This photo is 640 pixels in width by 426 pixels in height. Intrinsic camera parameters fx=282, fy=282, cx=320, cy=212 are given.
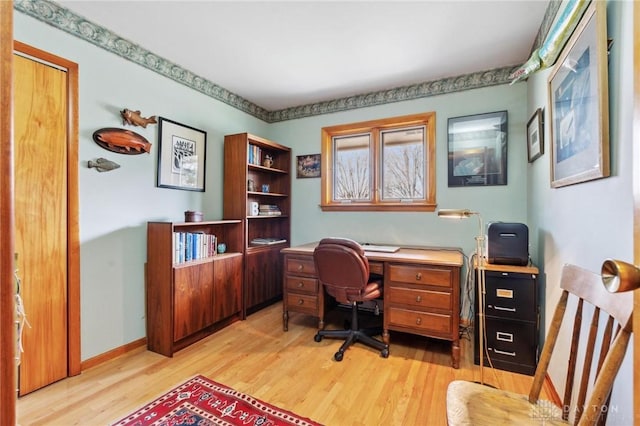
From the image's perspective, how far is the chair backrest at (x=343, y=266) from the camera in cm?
217

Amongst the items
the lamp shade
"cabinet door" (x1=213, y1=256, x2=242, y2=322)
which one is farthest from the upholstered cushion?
"cabinet door" (x1=213, y1=256, x2=242, y2=322)

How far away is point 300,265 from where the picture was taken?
9.01 ft

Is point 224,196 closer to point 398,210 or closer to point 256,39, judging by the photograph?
point 256,39

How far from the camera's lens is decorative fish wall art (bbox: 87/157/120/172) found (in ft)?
6.81

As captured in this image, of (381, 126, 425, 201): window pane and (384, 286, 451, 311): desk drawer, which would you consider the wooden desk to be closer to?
(384, 286, 451, 311): desk drawer

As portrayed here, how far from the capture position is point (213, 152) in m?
3.13

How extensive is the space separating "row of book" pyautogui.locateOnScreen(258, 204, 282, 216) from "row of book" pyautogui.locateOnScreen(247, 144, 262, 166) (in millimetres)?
526

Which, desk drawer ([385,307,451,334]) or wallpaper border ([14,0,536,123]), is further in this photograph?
desk drawer ([385,307,451,334])

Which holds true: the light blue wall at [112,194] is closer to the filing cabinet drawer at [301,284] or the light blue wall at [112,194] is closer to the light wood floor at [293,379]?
the light wood floor at [293,379]

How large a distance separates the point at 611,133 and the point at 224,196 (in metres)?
3.06

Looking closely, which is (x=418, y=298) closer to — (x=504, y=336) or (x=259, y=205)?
(x=504, y=336)

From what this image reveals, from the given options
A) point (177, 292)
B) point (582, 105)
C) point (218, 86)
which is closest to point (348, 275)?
point (177, 292)

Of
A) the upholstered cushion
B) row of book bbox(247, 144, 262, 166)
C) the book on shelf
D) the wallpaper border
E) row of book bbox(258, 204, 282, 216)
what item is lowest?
the upholstered cushion

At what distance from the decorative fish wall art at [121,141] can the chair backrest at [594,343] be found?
287 centimetres
